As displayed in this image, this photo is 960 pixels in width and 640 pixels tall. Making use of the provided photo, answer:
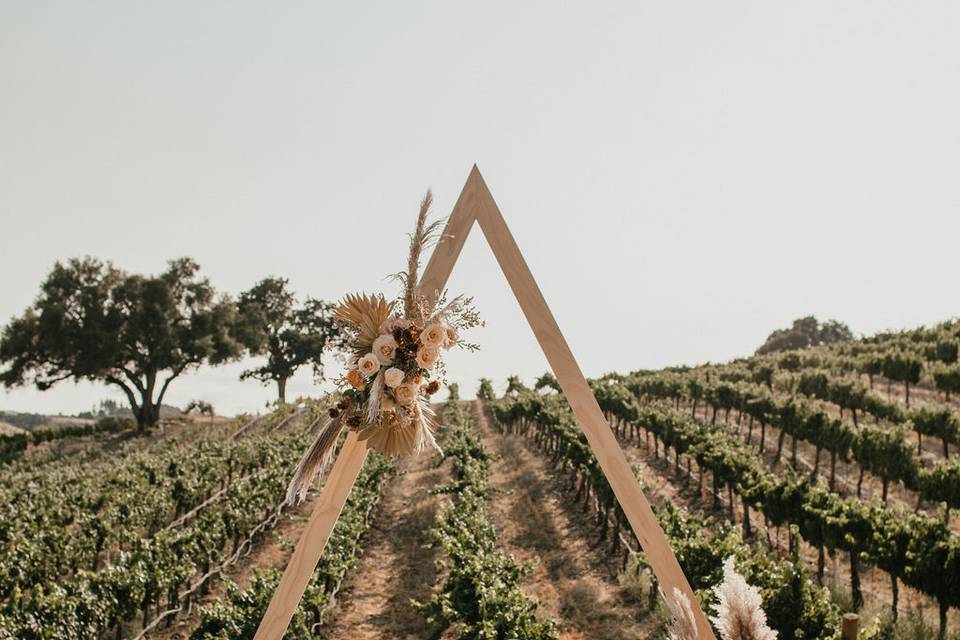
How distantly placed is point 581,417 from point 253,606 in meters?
6.41

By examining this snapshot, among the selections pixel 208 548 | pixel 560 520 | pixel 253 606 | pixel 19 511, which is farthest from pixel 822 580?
pixel 19 511

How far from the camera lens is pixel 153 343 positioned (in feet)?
137

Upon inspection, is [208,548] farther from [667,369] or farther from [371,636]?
[667,369]

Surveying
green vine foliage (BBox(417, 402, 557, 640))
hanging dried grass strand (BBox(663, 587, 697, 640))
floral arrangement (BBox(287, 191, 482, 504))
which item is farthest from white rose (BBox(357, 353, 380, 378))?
green vine foliage (BBox(417, 402, 557, 640))

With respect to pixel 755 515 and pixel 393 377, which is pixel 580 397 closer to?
pixel 393 377

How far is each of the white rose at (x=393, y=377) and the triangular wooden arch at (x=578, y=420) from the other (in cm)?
50

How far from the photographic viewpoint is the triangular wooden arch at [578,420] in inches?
198

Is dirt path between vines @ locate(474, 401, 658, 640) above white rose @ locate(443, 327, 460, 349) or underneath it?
underneath

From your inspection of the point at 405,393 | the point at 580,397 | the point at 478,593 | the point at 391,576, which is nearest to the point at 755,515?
the point at 391,576

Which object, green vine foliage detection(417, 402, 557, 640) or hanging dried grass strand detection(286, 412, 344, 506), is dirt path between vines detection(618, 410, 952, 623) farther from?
hanging dried grass strand detection(286, 412, 344, 506)

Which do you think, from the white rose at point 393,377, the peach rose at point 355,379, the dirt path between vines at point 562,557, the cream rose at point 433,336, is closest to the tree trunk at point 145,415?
the dirt path between vines at point 562,557

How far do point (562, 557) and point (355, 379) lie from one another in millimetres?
11579

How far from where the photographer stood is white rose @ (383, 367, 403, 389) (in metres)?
4.85

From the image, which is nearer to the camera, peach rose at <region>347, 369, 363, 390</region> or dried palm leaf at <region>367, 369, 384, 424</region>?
dried palm leaf at <region>367, 369, 384, 424</region>
